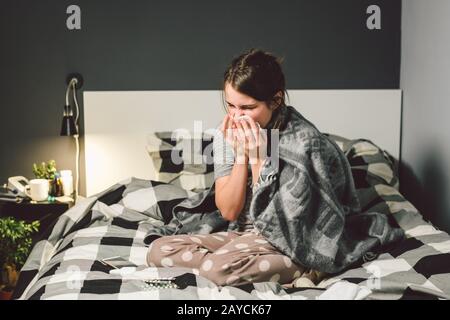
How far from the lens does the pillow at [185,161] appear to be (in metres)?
2.53

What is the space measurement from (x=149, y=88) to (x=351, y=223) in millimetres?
1391

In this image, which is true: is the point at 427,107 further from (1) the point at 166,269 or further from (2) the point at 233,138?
(1) the point at 166,269

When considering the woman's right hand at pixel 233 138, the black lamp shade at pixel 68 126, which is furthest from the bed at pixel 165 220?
the woman's right hand at pixel 233 138

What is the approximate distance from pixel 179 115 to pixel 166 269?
130 cm

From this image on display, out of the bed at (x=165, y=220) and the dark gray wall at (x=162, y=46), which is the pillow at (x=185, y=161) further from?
the dark gray wall at (x=162, y=46)

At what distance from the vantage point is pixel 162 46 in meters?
2.89

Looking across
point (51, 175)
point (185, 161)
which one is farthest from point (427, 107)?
point (51, 175)

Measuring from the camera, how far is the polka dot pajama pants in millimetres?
1562

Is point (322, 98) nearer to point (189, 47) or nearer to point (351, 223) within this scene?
point (189, 47)

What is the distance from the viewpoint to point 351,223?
1923 mm

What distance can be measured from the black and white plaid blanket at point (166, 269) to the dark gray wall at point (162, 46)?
579 mm

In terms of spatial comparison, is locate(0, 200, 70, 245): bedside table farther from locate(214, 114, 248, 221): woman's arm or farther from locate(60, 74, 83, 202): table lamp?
locate(214, 114, 248, 221): woman's arm

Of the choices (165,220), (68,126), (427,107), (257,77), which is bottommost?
(165,220)
